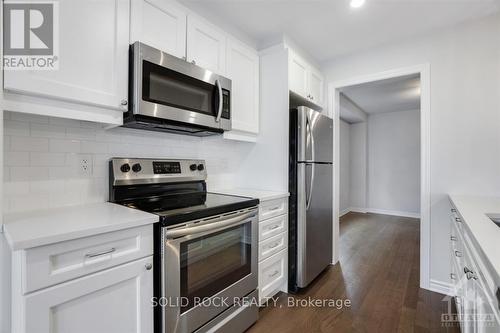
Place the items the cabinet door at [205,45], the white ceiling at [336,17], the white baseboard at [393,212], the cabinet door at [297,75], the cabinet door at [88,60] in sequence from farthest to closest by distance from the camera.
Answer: the white baseboard at [393,212] < the cabinet door at [297,75] < the white ceiling at [336,17] < the cabinet door at [205,45] < the cabinet door at [88,60]

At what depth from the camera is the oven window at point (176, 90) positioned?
4.79 ft

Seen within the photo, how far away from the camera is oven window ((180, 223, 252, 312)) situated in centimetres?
135

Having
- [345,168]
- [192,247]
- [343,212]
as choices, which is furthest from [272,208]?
[345,168]

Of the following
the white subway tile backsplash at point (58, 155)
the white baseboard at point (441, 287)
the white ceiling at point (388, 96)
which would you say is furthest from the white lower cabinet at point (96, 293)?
the white ceiling at point (388, 96)

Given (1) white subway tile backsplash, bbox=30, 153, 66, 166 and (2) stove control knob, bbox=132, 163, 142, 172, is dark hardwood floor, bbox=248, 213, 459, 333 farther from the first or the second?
(1) white subway tile backsplash, bbox=30, 153, 66, 166

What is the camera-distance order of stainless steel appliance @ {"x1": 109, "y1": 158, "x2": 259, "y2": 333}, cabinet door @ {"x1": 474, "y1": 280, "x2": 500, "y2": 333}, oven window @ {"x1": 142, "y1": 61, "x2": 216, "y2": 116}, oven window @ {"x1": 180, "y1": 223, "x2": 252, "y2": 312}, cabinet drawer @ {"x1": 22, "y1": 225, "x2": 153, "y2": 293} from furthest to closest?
1. oven window @ {"x1": 142, "y1": 61, "x2": 216, "y2": 116}
2. oven window @ {"x1": 180, "y1": 223, "x2": 252, "y2": 312}
3. stainless steel appliance @ {"x1": 109, "y1": 158, "x2": 259, "y2": 333}
4. cabinet drawer @ {"x1": 22, "y1": 225, "x2": 153, "y2": 293}
5. cabinet door @ {"x1": 474, "y1": 280, "x2": 500, "y2": 333}

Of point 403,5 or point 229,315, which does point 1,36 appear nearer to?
point 229,315

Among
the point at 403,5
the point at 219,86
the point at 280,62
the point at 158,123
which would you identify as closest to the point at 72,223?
the point at 158,123

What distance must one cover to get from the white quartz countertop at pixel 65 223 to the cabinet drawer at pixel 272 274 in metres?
1.13

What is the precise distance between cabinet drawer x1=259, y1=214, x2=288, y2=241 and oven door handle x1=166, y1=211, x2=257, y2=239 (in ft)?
0.73

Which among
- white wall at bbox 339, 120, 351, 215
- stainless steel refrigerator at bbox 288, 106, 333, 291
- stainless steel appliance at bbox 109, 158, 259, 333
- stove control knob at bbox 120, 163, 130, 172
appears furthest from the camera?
A: white wall at bbox 339, 120, 351, 215

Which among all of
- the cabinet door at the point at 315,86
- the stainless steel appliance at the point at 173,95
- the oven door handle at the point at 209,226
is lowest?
the oven door handle at the point at 209,226

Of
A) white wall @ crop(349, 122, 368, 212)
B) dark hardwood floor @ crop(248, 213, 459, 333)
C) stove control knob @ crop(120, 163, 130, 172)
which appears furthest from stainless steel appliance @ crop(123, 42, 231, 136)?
white wall @ crop(349, 122, 368, 212)

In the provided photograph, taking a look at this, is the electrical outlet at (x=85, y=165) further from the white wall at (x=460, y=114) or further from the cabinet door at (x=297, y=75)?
the white wall at (x=460, y=114)
